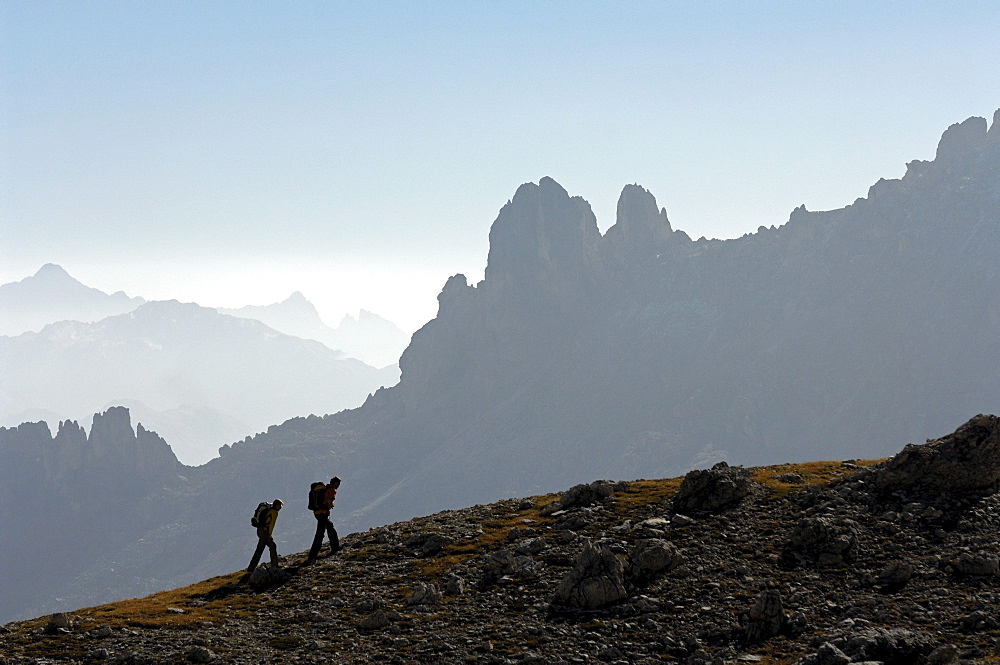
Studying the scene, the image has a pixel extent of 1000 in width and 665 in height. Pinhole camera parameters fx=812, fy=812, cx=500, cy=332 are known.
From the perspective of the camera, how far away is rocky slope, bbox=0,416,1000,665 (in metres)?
27.6

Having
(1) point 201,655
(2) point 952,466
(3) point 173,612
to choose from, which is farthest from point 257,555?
(2) point 952,466

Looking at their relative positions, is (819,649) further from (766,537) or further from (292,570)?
(292,570)

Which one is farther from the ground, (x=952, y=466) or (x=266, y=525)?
(x=266, y=525)

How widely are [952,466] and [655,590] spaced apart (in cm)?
1748

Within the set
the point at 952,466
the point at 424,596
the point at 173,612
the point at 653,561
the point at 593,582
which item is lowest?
the point at 593,582

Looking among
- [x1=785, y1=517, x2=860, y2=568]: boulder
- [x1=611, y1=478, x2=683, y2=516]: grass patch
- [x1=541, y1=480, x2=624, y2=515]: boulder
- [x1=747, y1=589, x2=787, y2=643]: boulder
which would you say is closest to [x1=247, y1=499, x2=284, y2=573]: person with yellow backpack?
[x1=541, y1=480, x2=624, y2=515]: boulder

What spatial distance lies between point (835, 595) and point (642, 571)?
24.2ft

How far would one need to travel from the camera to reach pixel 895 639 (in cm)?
2484

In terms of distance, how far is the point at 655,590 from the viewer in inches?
1256

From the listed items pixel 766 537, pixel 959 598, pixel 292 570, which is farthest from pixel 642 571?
pixel 292 570

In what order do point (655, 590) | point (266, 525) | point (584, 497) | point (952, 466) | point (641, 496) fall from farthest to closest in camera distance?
point (584, 497) < point (641, 496) < point (266, 525) < point (952, 466) < point (655, 590)

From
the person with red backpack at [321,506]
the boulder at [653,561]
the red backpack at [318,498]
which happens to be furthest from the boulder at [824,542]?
the red backpack at [318,498]

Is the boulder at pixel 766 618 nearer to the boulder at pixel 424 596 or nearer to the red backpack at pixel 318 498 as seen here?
the boulder at pixel 424 596

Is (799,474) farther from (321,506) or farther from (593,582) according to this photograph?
(321,506)
